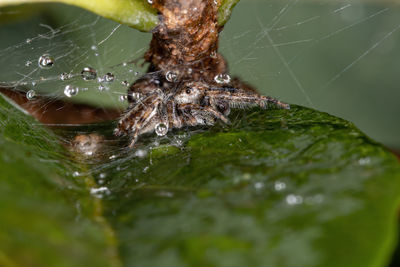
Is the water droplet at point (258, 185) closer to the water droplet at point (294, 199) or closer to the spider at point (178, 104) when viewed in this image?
the water droplet at point (294, 199)

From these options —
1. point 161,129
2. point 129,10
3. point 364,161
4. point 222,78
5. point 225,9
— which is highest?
point 129,10

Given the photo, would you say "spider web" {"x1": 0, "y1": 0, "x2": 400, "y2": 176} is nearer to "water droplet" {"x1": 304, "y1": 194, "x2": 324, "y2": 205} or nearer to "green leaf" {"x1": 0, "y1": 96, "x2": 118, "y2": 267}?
"green leaf" {"x1": 0, "y1": 96, "x2": 118, "y2": 267}

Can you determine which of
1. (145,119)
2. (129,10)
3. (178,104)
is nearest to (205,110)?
(178,104)

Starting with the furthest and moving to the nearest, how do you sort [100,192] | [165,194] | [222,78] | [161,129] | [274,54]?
[274,54] < [222,78] < [161,129] < [100,192] < [165,194]

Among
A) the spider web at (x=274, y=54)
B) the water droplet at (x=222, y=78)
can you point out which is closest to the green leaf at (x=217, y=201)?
the water droplet at (x=222, y=78)

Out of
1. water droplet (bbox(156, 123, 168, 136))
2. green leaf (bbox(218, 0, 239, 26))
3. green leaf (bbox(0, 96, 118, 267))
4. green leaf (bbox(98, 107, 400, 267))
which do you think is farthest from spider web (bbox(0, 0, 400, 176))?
green leaf (bbox(98, 107, 400, 267))

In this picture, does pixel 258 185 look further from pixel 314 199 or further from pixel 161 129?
pixel 161 129

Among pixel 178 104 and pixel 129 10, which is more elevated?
pixel 129 10

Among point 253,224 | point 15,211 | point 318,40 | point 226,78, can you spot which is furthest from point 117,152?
point 318,40
